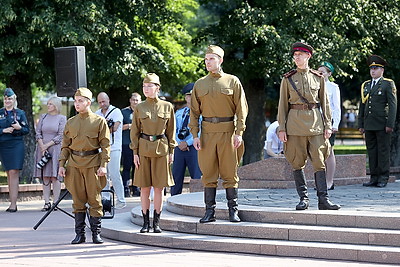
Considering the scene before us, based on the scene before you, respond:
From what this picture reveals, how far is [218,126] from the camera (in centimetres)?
1116

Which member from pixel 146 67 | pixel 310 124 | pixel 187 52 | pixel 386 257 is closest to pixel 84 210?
pixel 310 124

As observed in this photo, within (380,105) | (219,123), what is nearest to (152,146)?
(219,123)

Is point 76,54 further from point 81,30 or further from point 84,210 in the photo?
point 81,30

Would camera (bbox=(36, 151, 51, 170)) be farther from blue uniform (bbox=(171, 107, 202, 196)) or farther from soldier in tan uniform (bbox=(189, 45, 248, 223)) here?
soldier in tan uniform (bbox=(189, 45, 248, 223))

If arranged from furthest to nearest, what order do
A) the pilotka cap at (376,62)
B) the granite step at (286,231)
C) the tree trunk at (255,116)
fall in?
the tree trunk at (255,116) < the pilotka cap at (376,62) < the granite step at (286,231)

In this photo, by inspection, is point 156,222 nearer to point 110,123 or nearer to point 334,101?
point 334,101

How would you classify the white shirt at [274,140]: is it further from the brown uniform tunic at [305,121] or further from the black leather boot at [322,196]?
the black leather boot at [322,196]

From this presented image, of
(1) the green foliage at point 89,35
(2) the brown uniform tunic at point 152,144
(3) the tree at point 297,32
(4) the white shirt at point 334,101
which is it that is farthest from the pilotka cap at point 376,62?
(3) the tree at point 297,32

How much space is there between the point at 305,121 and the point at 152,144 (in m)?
1.86

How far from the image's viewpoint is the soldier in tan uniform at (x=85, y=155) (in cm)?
1119

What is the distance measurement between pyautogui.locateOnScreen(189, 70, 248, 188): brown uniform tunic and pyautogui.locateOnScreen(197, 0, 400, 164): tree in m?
14.9

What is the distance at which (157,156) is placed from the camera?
11508 millimetres

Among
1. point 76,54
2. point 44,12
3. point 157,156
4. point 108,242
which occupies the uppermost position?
point 44,12

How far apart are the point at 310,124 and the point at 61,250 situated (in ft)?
10.8
